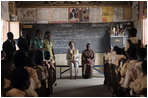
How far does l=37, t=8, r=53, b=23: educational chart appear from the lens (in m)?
7.27

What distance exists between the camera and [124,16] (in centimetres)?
729

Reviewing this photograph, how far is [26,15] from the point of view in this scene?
7.26 m

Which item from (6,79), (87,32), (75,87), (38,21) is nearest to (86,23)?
(87,32)

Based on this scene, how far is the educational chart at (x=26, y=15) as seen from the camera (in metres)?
7.25

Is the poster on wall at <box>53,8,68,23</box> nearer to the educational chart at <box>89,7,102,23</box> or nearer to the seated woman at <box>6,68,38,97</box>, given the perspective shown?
the educational chart at <box>89,7,102,23</box>

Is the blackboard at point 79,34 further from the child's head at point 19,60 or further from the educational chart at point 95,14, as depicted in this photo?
the child's head at point 19,60

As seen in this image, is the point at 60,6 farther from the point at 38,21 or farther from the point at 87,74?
the point at 87,74

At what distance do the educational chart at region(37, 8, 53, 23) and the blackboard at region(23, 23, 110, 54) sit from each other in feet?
0.57

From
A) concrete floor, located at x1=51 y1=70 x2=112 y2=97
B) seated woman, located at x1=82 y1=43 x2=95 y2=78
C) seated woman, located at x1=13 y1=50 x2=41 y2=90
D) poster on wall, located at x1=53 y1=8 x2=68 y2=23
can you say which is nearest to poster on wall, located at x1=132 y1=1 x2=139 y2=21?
seated woman, located at x1=82 y1=43 x2=95 y2=78

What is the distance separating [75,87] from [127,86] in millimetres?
2272

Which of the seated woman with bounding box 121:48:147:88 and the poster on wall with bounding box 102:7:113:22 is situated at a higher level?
the poster on wall with bounding box 102:7:113:22

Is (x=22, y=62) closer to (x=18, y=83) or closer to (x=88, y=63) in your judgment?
(x=18, y=83)

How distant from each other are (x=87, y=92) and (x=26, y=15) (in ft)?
13.0

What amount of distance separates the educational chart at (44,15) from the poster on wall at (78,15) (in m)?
0.69
